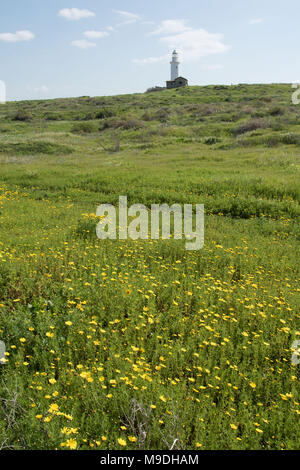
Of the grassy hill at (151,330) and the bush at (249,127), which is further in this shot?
the bush at (249,127)

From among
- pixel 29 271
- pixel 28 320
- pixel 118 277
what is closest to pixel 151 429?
pixel 28 320


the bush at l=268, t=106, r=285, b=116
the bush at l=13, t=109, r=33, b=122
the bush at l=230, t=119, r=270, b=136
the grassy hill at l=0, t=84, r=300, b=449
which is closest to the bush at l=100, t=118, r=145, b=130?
the bush at l=230, t=119, r=270, b=136

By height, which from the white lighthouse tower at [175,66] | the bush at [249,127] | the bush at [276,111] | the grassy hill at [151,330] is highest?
the white lighthouse tower at [175,66]

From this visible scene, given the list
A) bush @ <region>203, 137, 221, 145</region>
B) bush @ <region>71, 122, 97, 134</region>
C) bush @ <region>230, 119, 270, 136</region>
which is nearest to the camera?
bush @ <region>203, 137, 221, 145</region>

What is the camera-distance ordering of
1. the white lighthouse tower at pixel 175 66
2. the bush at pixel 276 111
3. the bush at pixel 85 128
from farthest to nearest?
the white lighthouse tower at pixel 175 66
the bush at pixel 85 128
the bush at pixel 276 111

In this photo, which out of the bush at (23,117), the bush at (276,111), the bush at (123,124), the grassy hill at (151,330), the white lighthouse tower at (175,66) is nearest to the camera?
the grassy hill at (151,330)

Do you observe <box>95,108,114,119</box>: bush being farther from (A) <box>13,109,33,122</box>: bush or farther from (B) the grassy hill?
(B) the grassy hill

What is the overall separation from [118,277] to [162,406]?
10.0 feet

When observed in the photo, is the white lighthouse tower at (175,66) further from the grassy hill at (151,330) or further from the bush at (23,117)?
the grassy hill at (151,330)

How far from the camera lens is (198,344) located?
4742 millimetres

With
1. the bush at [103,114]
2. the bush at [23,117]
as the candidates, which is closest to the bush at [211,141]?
the bush at [103,114]

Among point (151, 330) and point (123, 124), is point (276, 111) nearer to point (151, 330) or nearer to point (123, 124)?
point (123, 124)

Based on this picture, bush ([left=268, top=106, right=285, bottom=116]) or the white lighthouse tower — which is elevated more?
the white lighthouse tower

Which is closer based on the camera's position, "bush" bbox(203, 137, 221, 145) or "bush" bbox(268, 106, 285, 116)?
"bush" bbox(203, 137, 221, 145)
